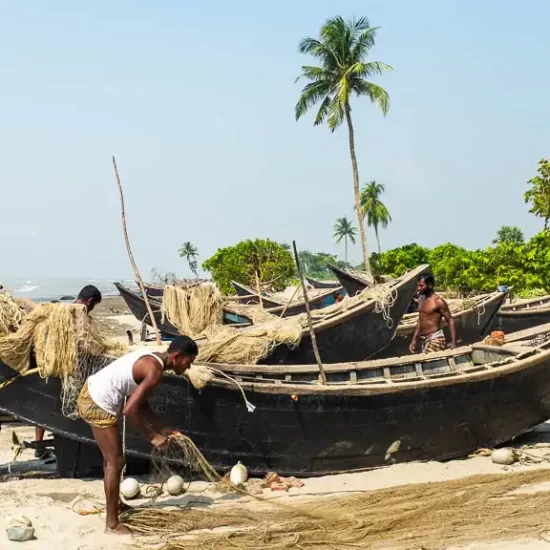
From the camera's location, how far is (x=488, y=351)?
7922 mm

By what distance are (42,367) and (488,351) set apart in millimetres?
5064

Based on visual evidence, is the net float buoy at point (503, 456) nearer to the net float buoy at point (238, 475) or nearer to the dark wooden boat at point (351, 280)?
the net float buoy at point (238, 475)

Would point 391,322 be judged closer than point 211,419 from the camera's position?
No

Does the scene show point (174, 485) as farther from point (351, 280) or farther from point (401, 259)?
point (401, 259)

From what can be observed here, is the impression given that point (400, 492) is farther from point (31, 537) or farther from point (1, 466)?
point (1, 466)

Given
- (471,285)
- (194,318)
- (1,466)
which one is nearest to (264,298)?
(194,318)

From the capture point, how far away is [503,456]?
263 inches

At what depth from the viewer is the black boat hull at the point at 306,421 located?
6.17 meters

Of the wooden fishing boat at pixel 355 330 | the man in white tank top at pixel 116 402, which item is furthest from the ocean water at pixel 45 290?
the man in white tank top at pixel 116 402

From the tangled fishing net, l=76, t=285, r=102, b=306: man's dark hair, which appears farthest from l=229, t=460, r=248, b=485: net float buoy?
l=76, t=285, r=102, b=306: man's dark hair

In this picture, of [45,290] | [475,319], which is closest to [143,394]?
[475,319]

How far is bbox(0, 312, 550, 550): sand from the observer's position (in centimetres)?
480

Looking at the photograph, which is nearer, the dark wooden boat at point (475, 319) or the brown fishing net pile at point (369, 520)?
the brown fishing net pile at point (369, 520)

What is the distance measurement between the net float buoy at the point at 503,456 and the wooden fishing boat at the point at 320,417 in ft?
0.88
